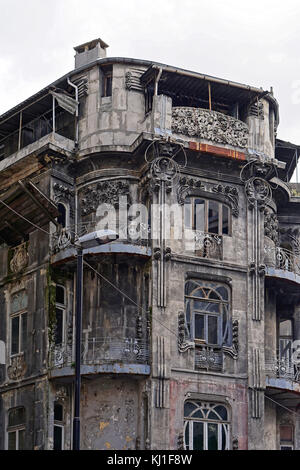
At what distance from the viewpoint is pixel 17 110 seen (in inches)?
1891

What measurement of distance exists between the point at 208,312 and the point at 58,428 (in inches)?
289

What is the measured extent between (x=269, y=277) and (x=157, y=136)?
725 cm

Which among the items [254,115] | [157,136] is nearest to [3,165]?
[157,136]

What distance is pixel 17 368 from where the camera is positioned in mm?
44469

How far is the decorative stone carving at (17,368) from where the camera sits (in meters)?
44.2

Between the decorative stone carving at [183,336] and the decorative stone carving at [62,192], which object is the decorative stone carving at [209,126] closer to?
the decorative stone carving at [62,192]

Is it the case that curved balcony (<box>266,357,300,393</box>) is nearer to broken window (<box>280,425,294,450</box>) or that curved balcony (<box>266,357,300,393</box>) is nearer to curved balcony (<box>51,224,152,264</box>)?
broken window (<box>280,425,294,450</box>)

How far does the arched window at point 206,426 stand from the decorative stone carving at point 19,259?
30.2ft

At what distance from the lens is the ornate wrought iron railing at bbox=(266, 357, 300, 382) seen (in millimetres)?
44156

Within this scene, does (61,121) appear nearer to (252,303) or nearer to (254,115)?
(254,115)

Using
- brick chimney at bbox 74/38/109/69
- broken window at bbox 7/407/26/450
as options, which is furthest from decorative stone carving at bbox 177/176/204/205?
broken window at bbox 7/407/26/450

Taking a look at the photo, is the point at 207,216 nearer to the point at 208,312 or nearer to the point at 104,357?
the point at 208,312

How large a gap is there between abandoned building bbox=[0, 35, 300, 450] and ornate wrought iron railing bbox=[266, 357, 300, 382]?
0.30 feet

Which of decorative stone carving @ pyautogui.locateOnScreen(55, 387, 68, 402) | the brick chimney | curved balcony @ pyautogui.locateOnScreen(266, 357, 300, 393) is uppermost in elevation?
the brick chimney
